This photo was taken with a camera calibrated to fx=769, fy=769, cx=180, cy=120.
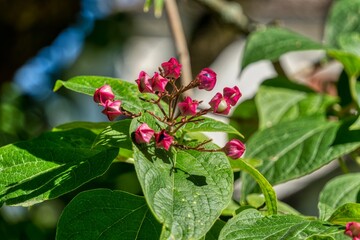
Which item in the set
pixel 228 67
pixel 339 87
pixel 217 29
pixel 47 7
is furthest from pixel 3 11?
pixel 228 67

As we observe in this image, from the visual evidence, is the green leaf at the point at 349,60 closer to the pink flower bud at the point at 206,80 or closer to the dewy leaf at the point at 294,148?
the dewy leaf at the point at 294,148

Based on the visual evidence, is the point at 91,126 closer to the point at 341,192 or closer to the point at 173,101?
the point at 173,101

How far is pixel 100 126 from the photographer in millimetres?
913

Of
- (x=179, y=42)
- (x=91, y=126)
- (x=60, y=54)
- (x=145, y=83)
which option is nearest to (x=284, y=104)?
(x=179, y=42)

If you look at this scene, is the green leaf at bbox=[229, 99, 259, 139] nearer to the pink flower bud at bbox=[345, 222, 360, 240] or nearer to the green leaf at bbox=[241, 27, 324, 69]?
the green leaf at bbox=[241, 27, 324, 69]

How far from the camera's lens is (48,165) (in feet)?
2.64

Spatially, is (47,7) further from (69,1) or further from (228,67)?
(228,67)

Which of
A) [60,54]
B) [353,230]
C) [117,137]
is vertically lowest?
[60,54]

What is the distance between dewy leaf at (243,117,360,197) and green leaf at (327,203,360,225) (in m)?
0.23

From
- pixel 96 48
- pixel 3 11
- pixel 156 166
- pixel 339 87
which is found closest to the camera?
pixel 156 166

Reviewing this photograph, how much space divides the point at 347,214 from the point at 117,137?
25 centimetres

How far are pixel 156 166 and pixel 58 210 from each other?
4.29ft

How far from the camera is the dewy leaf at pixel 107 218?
2.45 feet

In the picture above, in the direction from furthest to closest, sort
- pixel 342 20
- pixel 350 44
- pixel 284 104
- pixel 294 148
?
pixel 342 20
pixel 284 104
pixel 350 44
pixel 294 148
